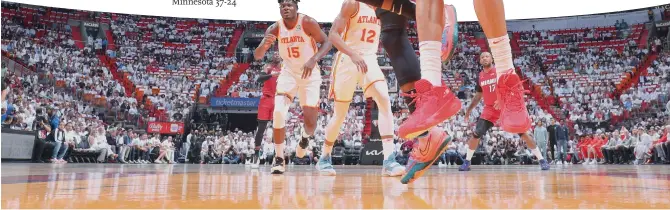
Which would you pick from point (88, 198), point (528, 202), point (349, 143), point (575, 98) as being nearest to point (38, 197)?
point (88, 198)

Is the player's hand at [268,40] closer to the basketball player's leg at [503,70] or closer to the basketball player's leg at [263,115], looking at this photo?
the basketball player's leg at [263,115]

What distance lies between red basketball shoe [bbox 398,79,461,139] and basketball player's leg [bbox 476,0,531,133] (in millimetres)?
212

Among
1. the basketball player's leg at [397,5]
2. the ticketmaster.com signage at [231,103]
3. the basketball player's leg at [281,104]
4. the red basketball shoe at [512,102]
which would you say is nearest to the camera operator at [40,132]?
the ticketmaster.com signage at [231,103]

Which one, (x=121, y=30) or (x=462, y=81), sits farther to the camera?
(x=121, y=30)

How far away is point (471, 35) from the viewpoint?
21.7 meters

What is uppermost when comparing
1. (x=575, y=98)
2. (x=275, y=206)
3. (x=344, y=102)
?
(x=575, y=98)

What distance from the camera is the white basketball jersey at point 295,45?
181 inches

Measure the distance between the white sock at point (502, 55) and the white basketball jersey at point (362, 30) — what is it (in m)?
1.99

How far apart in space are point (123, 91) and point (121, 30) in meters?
4.78

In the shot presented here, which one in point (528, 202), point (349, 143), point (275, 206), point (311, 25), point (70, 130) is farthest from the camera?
point (349, 143)

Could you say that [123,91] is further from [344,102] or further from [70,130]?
[344,102]

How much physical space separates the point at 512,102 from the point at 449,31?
49 cm

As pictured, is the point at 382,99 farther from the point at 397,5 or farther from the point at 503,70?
the point at 503,70

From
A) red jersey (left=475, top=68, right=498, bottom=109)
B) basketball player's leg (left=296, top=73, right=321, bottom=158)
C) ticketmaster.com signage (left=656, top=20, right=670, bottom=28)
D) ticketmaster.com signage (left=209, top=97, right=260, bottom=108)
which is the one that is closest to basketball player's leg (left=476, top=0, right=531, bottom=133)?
basketball player's leg (left=296, top=73, right=321, bottom=158)
